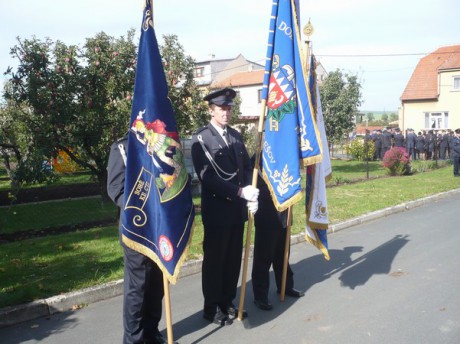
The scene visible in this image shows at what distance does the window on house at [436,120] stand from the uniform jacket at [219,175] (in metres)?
37.2

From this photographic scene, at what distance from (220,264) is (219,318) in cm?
53

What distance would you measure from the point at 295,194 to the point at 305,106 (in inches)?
35.7

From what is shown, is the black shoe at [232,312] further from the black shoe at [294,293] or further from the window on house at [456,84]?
the window on house at [456,84]

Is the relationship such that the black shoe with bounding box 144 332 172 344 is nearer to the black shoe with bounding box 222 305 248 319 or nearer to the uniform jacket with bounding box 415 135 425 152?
the black shoe with bounding box 222 305 248 319

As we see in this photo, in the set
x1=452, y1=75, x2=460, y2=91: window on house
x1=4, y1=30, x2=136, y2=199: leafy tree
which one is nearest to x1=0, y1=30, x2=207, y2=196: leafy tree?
x1=4, y1=30, x2=136, y2=199: leafy tree

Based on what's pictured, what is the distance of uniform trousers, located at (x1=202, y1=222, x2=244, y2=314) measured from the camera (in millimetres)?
4562

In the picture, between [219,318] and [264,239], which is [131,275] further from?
[264,239]

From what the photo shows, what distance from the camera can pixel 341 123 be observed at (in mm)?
22891

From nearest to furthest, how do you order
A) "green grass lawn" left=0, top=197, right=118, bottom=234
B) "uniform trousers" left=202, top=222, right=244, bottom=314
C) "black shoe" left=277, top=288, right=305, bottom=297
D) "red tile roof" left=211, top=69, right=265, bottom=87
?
"uniform trousers" left=202, top=222, right=244, bottom=314 < "black shoe" left=277, top=288, right=305, bottom=297 < "green grass lawn" left=0, top=197, right=118, bottom=234 < "red tile roof" left=211, top=69, right=265, bottom=87

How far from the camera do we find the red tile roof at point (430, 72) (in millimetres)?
37781

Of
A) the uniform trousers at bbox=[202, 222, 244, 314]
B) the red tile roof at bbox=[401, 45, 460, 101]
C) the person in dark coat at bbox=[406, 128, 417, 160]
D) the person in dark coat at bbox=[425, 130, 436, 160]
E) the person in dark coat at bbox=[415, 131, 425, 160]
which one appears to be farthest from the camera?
the red tile roof at bbox=[401, 45, 460, 101]

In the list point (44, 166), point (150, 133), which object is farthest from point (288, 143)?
point (44, 166)

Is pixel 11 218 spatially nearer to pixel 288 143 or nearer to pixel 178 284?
pixel 178 284

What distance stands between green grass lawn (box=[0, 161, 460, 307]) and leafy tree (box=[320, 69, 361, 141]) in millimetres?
10515
